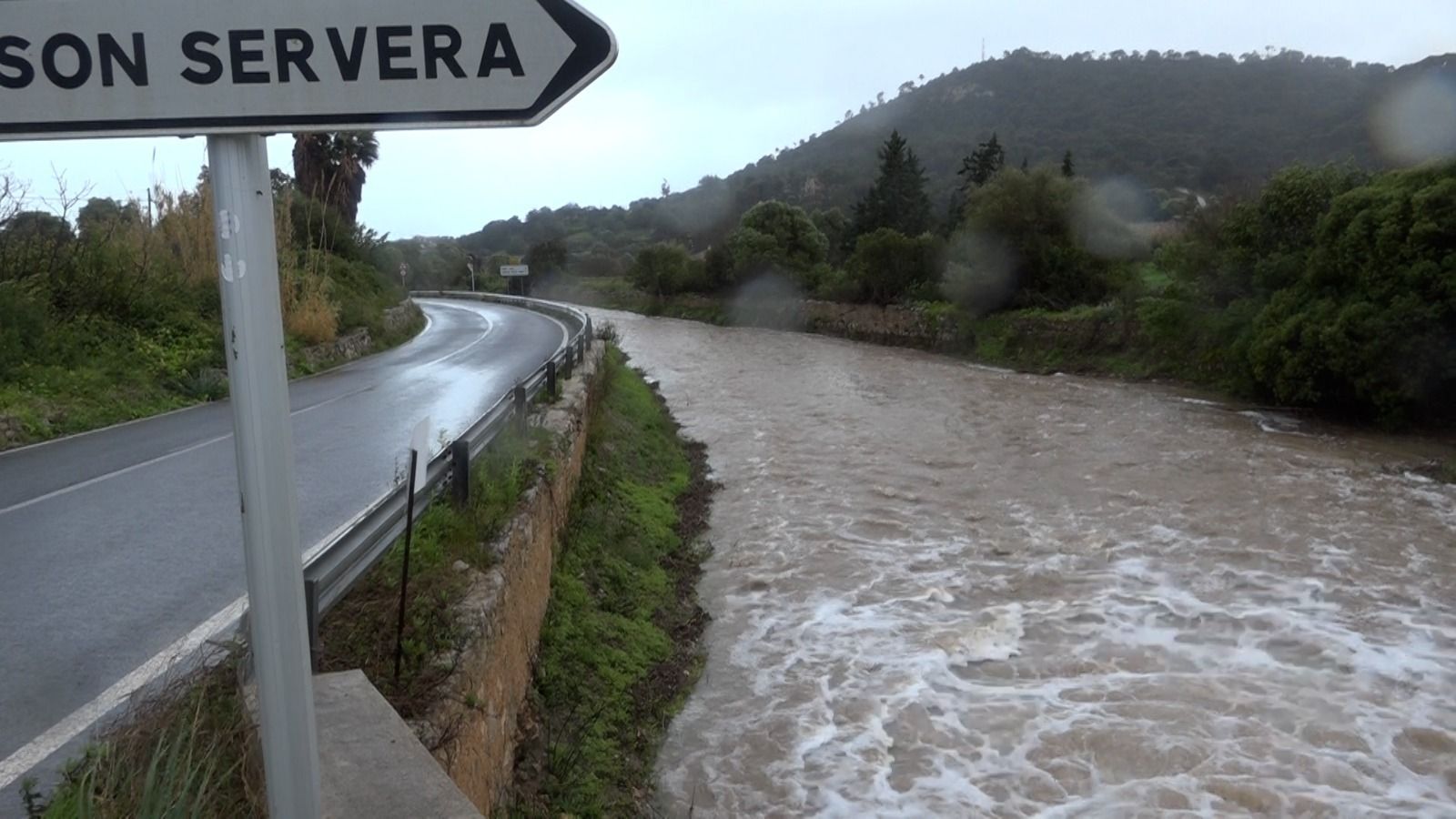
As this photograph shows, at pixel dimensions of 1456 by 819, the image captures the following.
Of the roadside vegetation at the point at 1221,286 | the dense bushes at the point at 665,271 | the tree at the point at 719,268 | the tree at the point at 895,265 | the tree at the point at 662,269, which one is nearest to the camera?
the roadside vegetation at the point at 1221,286

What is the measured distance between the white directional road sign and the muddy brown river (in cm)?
571

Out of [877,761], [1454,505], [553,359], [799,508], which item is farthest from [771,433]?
[877,761]

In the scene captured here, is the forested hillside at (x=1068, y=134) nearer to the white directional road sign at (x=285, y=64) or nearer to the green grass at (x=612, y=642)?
the green grass at (x=612, y=642)

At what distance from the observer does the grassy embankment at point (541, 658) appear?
3.09 metres

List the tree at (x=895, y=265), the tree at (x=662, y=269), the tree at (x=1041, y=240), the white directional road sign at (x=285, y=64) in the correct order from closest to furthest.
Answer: the white directional road sign at (x=285, y=64)
the tree at (x=1041, y=240)
the tree at (x=895, y=265)
the tree at (x=662, y=269)

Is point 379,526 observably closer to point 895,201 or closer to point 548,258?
point 895,201

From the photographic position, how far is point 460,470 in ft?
22.4

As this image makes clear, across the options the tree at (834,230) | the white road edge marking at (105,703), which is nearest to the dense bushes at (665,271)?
the tree at (834,230)

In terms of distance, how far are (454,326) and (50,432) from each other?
21.9 meters

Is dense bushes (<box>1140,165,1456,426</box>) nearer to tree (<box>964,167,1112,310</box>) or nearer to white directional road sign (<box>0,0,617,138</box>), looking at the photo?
tree (<box>964,167,1112,310</box>)

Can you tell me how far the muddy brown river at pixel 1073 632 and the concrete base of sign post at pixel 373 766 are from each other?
11.1 feet

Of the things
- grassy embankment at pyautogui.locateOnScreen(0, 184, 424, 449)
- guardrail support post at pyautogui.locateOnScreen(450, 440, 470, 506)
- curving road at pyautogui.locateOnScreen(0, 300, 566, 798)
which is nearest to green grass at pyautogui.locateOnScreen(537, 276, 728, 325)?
grassy embankment at pyautogui.locateOnScreen(0, 184, 424, 449)

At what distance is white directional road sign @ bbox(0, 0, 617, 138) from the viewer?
1734 mm

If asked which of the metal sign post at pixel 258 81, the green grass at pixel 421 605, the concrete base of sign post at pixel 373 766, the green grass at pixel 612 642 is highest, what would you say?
the metal sign post at pixel 258 81
